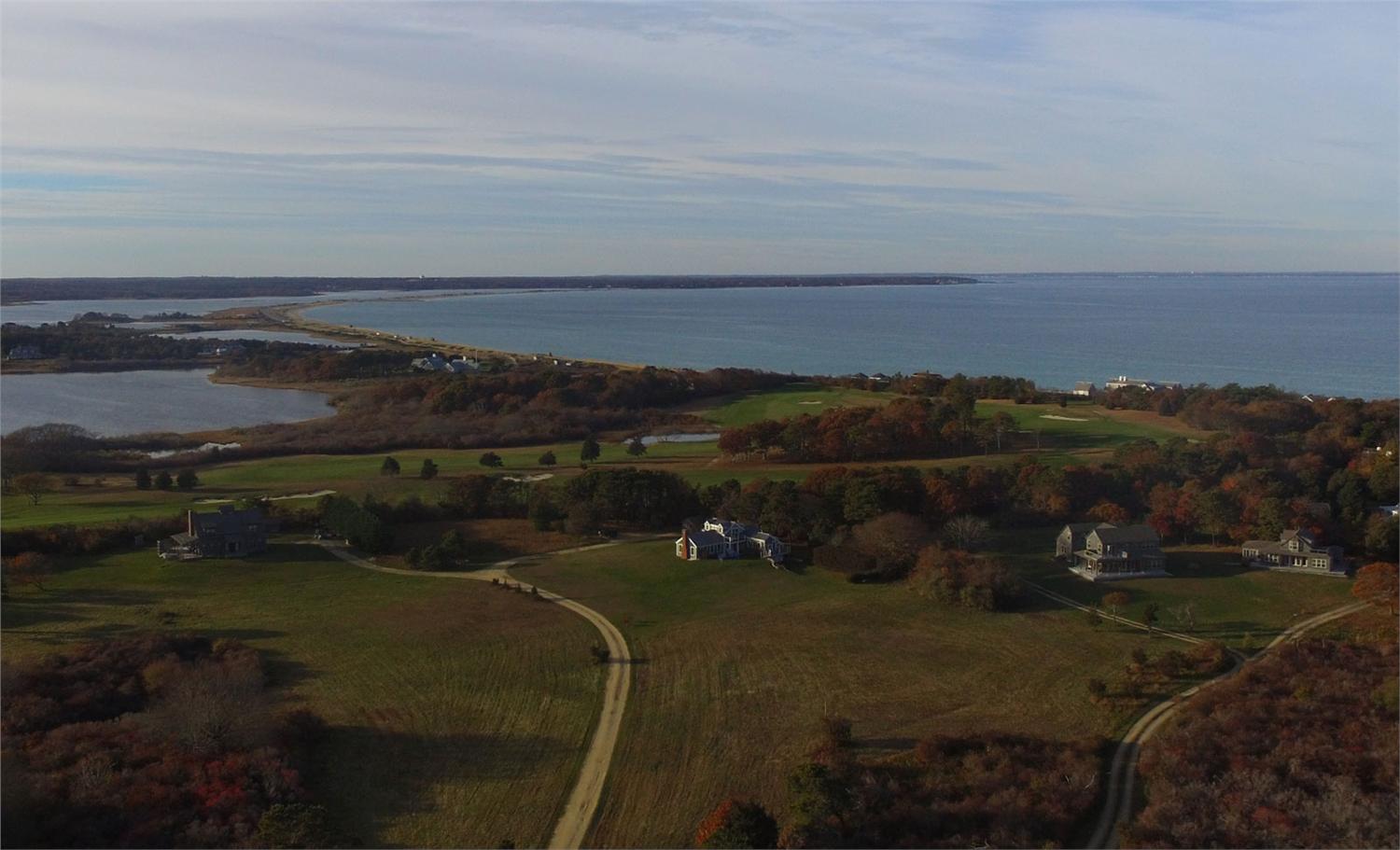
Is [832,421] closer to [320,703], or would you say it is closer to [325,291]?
[320,703]

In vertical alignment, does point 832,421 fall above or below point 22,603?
above

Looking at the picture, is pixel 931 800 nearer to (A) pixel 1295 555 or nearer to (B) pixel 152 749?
(B) pixel 152 749

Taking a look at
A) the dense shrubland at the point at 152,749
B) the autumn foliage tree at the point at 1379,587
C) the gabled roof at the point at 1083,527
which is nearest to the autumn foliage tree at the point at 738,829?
the dense shrubland at the point at 152,749

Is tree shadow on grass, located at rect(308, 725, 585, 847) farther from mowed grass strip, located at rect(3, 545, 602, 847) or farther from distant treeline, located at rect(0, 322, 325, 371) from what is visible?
distant treeline, located at rect(0, 322, 325, 371)

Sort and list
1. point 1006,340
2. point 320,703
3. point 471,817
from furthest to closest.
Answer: point 1006,340, point 320,703, point 471,817

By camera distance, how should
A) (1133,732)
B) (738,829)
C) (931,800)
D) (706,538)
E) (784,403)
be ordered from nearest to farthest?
(738,829) → (931,800) → (1133,732) → (706,538) → (784,403)

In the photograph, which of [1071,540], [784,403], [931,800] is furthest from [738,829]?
[784,403]

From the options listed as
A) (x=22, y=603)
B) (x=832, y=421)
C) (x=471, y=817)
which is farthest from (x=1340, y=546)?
(x=22, y=603)
